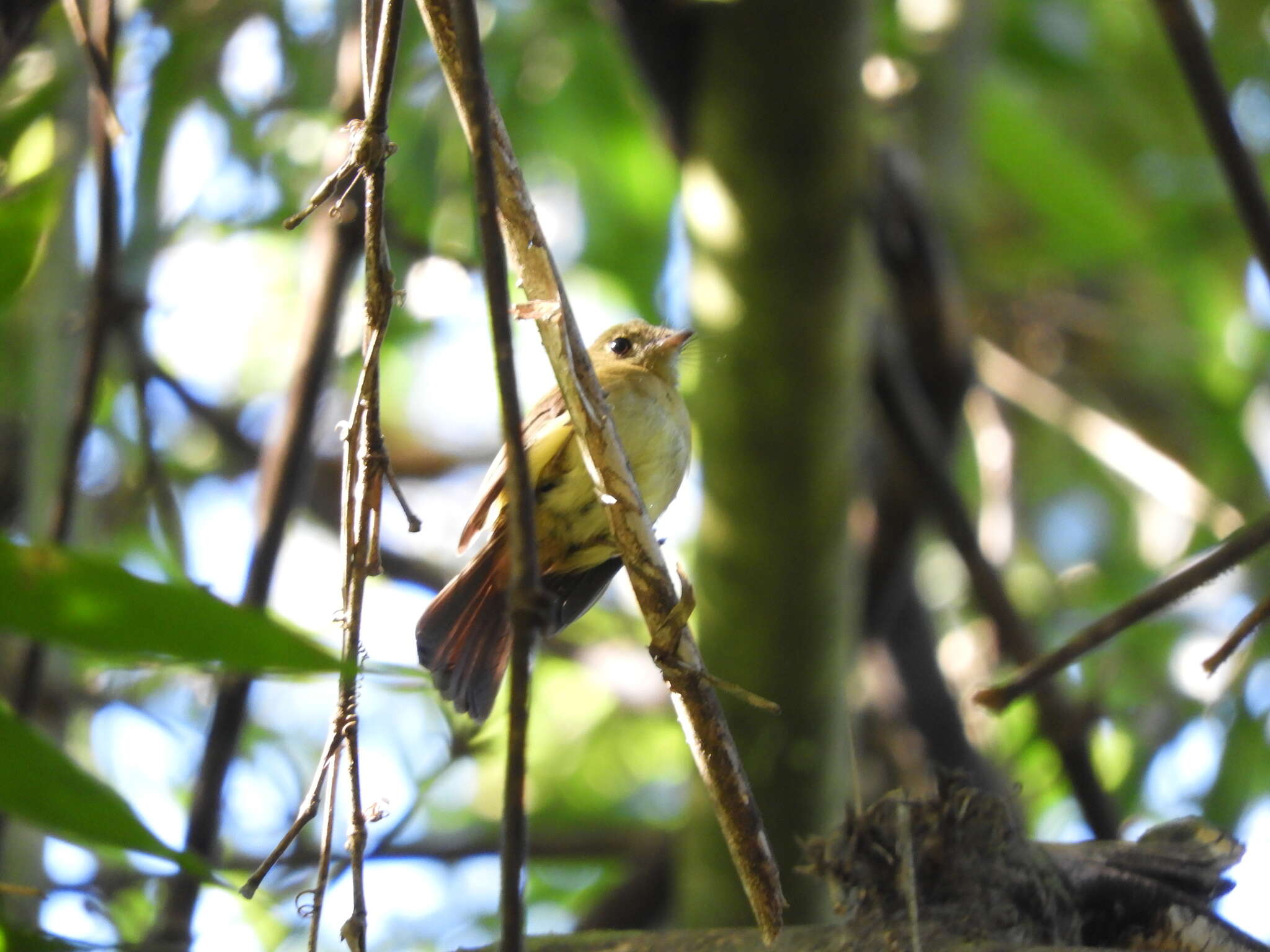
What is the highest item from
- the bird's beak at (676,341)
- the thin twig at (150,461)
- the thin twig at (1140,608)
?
the bird's beak at (676,341)

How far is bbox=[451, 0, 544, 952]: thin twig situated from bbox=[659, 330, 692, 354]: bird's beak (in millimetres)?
2238

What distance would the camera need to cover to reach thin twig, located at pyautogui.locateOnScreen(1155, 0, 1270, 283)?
252cm

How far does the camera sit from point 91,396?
9.62 feet

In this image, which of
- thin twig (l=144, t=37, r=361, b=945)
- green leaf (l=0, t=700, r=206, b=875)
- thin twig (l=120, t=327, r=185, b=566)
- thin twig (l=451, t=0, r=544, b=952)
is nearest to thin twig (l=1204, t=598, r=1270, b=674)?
thin twig (l=451, t=0, r=544, b=952)

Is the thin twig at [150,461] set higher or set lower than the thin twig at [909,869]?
higher

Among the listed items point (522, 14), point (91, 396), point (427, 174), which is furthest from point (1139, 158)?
point (91, 396)

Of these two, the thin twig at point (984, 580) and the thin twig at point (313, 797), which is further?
the thin twig at point (984, 580)

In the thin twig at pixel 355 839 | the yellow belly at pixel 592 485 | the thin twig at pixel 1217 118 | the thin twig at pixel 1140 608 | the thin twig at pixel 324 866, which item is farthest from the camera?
the yellow belly at pixel 592 485

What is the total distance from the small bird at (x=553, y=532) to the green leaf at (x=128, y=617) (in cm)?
152

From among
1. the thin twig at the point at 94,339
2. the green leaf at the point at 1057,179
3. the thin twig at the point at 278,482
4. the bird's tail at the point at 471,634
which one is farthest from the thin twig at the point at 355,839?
the green leaf at the point at 1057,179

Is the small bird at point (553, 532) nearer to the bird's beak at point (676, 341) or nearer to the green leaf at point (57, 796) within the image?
the bird's beak at point (676, 341)

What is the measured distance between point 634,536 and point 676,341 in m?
1.91

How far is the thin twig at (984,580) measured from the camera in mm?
3652

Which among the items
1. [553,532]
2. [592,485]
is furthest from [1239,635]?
[553,532]
